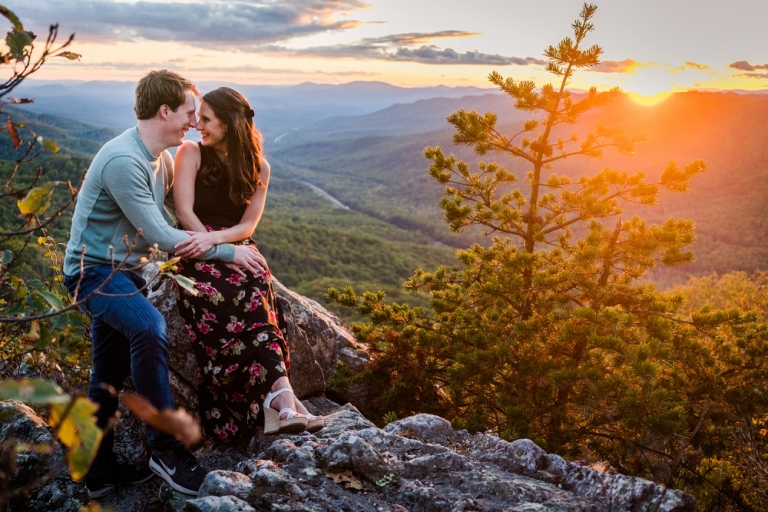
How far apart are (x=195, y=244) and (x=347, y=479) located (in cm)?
190

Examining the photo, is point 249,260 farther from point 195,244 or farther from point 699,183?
point 699,183

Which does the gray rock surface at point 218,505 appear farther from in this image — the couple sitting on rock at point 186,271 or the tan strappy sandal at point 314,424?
the tan strappy sandal at point 314,424

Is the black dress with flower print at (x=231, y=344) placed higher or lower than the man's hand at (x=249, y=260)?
lower

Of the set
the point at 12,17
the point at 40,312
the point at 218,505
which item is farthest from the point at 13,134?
the point at 218,505

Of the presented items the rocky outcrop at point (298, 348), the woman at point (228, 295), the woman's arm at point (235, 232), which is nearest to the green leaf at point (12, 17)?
the woman's arm at point (235, 232)

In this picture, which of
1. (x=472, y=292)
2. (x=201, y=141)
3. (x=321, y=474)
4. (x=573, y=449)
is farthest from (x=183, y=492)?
(x=472, y=292)

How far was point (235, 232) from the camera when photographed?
13.6 feet

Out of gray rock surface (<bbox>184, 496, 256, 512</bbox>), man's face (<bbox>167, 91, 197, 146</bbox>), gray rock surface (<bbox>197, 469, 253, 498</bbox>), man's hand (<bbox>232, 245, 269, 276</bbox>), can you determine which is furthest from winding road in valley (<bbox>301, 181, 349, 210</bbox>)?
gray rock surface (<bbox>184, 496, 256, 512</bbox>)

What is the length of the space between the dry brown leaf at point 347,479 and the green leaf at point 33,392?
2.01 metres

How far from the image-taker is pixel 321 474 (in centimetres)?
283

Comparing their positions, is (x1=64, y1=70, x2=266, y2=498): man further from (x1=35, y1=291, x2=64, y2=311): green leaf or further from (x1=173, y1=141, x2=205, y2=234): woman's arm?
(x1=35, y1=291, x2=64, y2=311): green leaf

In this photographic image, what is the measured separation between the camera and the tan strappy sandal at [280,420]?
347cm

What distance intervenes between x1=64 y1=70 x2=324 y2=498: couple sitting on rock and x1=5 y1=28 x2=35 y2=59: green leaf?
153 centimetres

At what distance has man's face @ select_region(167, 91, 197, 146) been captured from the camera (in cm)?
359
